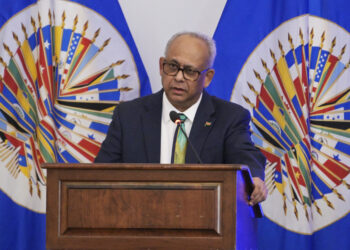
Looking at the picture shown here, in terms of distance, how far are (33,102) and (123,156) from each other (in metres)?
0.80

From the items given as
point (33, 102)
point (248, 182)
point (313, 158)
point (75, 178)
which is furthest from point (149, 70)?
point (75, 178)

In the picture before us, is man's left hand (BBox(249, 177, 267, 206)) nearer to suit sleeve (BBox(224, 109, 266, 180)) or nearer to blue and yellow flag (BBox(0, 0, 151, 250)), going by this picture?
suit sleeve (BBox(224, 109, 266, 180))

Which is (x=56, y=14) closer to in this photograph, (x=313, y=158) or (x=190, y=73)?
(x=190, y=73)

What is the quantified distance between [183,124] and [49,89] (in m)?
0.99

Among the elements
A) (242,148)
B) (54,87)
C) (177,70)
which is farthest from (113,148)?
(54,87)

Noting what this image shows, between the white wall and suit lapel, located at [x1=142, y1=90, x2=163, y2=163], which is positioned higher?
the white wall

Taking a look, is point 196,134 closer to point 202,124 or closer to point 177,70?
point 202,124

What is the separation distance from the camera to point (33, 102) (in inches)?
128

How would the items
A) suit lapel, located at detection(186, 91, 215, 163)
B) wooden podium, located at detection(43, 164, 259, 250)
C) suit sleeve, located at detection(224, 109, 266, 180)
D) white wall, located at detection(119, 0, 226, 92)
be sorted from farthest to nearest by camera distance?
white wall, located at detection(119, 0, 226, 92), suit lapel, located at detection(186, 91, 215, 163), suit sleeve, located at detection(224, 109, 266, 180), wooden podium, located at detection(43, 164, 259, 250)

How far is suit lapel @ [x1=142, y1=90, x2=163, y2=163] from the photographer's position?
2676 mm

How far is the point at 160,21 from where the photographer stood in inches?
136

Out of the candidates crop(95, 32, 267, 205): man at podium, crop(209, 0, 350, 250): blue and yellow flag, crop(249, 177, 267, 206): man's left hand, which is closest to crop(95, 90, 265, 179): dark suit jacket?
crop(95, 32, 267, 205): man at podium

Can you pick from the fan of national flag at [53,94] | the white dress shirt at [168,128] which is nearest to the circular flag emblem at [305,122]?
the white dress shirt at [168,128]

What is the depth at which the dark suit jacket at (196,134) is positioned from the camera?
2.66 metres
